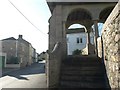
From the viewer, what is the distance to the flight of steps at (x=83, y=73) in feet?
28.8

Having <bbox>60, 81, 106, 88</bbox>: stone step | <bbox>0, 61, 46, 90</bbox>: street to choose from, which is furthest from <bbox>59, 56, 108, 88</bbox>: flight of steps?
<bbox>0, 61, 46, 90</bbox>: street

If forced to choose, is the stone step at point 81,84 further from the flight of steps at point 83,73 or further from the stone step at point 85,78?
the stone step at point 85,78

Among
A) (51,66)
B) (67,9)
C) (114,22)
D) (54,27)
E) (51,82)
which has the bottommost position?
(51,82)

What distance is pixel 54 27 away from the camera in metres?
14.9

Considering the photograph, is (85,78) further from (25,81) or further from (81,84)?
(25,81)

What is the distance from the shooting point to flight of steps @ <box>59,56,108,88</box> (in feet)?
28.8

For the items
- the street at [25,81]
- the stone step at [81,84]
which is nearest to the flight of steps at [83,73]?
the stone step at [81,84]

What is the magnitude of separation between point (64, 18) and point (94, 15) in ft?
6.66

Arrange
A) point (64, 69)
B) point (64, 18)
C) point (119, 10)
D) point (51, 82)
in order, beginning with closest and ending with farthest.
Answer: point (119, 10), point (51, 82), point (64, 69), point (64, 18)

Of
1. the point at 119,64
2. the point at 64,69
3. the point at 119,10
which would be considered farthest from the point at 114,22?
the point at 64,69

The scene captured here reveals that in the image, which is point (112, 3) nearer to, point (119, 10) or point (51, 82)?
point (51, 82)

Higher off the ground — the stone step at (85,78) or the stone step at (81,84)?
the stone step at (85,78)

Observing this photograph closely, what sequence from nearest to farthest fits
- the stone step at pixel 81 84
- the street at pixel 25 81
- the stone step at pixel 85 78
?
the stone step at pixel 81 84
the stone step at pixel 85 78
the street at pixel 25 81

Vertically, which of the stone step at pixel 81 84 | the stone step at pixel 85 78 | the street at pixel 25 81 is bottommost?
the street at pixel 25 81
